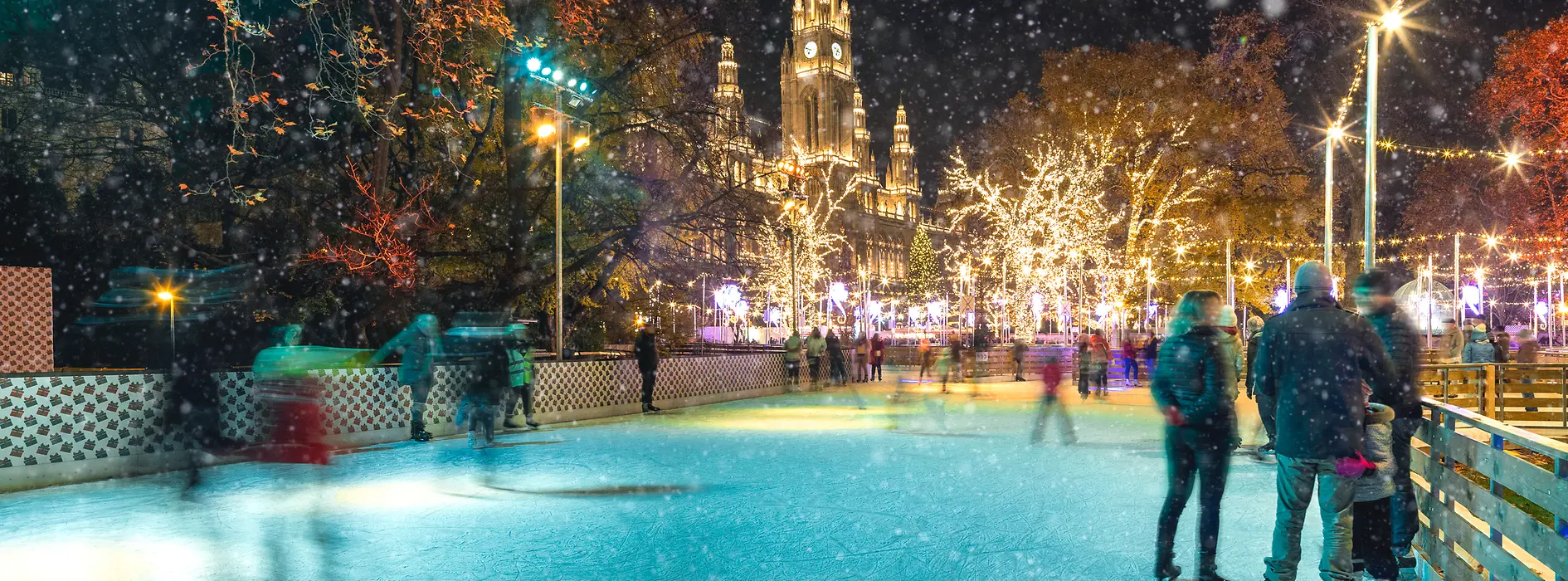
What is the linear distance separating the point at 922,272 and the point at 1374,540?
106 metres

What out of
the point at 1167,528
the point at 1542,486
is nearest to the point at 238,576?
the point at 1167,528

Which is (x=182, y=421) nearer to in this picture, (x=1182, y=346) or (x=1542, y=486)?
(x=1182, y=346)

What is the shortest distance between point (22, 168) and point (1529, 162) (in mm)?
35175

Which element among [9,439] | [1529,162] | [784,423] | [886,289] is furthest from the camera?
[886,289]

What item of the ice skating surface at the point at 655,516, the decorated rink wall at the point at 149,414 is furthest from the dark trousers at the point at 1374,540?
the decorated rink wall at the point at 149,414

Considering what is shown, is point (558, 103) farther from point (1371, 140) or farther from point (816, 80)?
point (816, 80)

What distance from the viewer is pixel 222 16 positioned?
17.6m

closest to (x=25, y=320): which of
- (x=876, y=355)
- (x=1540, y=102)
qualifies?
(x=876, y=355)

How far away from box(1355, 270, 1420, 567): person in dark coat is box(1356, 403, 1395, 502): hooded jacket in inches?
2.6

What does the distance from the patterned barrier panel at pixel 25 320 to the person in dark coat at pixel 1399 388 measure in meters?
16.8

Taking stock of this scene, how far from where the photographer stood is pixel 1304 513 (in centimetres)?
493

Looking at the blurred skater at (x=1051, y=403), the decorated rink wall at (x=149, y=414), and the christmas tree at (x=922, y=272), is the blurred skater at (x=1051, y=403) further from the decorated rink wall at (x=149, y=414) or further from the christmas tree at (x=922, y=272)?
the christmas tree at (x=922, y=272)

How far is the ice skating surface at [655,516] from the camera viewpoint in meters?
6.38

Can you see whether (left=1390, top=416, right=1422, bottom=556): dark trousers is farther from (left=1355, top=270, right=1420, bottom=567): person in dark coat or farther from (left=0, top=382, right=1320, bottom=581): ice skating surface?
(left=0, top=382, right=1320, bottom=581): ice skating surface
